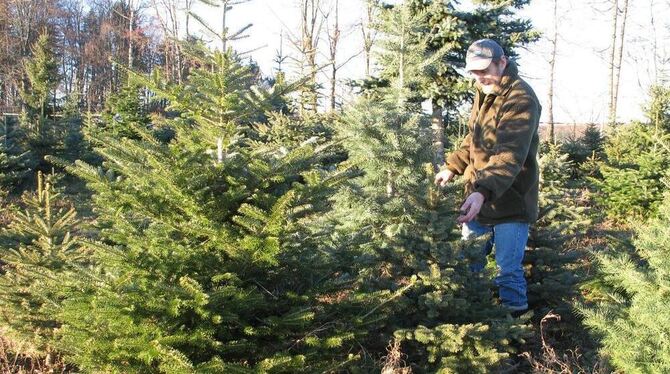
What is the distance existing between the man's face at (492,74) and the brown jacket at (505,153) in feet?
0.13

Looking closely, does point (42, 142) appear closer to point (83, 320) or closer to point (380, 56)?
point (380, 56)

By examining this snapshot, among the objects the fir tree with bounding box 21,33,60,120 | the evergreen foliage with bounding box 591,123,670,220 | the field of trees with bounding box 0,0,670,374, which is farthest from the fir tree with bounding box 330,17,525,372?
the fir tree with bounding box 21,33,60,120

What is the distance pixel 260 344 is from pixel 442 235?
150 centimetres

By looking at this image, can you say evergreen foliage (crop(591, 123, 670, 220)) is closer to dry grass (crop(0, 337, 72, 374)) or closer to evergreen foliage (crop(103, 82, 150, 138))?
dry grass (crop(0, 337, 72, 374))

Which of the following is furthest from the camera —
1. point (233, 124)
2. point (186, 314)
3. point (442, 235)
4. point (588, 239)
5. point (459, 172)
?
point (588, 239)

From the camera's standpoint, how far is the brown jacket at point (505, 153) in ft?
11.5

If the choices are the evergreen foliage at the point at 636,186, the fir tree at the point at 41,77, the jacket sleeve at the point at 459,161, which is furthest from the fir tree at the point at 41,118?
the evergreen foliage at the point at 636,186

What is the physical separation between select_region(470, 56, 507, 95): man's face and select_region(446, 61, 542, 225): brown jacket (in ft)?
0.13

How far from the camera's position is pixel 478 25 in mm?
12391

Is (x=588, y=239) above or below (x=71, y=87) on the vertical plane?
below

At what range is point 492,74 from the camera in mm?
3723

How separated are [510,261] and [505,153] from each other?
875mm

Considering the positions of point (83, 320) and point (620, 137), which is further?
point (620, 137)

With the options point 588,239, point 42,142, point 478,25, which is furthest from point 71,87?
point 588,239
